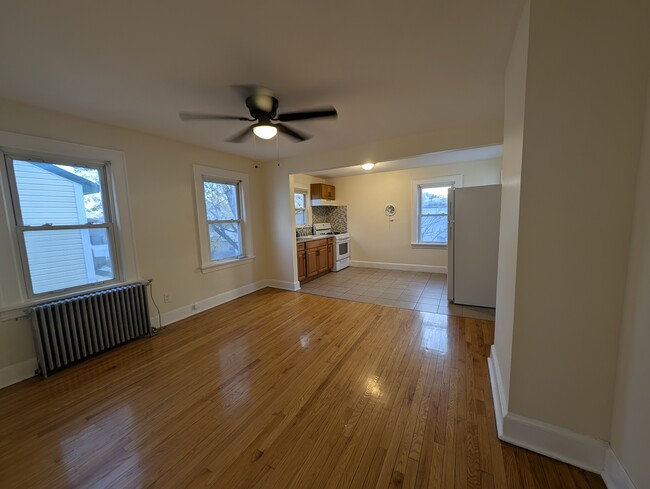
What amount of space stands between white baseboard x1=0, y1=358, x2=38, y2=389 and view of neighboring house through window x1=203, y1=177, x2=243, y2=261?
2.08 m

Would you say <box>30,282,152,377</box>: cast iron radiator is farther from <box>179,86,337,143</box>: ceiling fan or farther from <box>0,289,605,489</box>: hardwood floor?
<box>179,86,337,143</box>: ceiling fan

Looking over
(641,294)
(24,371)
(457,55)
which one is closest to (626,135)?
(641,294)

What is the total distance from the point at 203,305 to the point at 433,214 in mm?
4944

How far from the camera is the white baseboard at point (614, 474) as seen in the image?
1.12 meters

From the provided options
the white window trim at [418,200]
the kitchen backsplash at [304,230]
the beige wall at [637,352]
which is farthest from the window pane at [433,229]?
the beige wall at [637,352]

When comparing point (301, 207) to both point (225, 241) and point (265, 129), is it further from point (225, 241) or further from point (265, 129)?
point (265, 129)

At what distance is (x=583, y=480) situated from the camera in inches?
49.7

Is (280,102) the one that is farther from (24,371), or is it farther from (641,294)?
(24,371)

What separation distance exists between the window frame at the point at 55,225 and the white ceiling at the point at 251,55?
49 centimetres

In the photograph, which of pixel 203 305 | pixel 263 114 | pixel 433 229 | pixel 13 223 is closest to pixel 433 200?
pixel 433 229

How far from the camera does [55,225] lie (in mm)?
2447

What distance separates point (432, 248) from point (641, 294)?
477cm

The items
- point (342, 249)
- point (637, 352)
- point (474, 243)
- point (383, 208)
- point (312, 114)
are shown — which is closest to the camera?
point (637, 352)

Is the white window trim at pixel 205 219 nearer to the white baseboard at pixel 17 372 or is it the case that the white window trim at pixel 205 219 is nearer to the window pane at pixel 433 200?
the white baseboard at pixel 17 372
